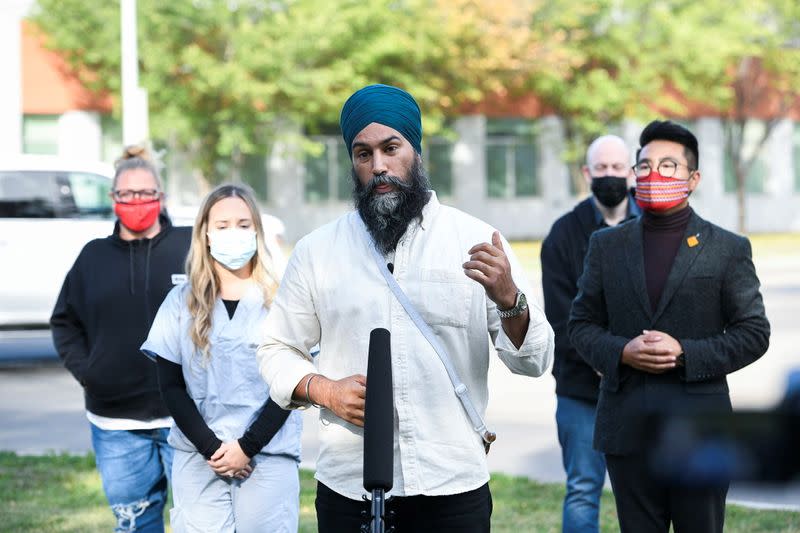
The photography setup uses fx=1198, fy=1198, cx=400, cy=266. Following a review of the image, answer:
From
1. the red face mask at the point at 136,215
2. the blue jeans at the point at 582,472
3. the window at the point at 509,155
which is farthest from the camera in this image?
the window at the point at 509,155

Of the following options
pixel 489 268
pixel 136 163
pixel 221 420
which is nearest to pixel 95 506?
pixel 136 163

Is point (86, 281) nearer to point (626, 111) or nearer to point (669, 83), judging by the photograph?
point (626, 111)

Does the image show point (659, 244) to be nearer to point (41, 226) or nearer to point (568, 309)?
point (568, 309)

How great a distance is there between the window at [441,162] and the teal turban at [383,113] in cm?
3819

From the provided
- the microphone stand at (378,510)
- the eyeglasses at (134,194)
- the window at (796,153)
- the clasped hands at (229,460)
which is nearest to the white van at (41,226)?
the eyeglasses at (134,194)

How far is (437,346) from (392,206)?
368 millimetres

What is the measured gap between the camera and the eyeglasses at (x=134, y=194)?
5.46 meters

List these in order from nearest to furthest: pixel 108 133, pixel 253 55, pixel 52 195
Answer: pixel 52 195 → pixel 253 55 → pixel 108 133

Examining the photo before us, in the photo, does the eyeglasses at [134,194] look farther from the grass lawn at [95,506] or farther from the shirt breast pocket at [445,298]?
the shirt breast pocket at [445,298]

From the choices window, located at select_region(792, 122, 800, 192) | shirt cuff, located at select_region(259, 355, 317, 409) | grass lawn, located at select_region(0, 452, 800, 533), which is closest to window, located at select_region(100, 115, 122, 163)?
Result: window, located at select_region(792, 122, 800, 192)

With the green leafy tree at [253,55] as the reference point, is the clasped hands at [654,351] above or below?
below

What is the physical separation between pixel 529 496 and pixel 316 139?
32617 mm

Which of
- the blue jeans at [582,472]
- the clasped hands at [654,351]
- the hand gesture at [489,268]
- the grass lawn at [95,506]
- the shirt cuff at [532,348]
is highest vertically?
the hand gesture at [489,268]

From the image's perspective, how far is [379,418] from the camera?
2.46 meters
